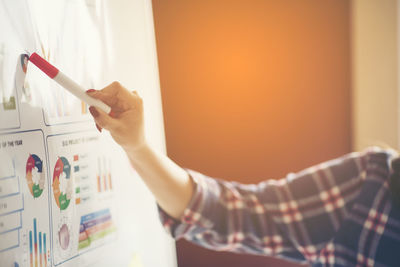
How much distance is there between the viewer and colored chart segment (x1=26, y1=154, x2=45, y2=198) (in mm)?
352

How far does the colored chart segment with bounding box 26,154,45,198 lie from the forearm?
136mm

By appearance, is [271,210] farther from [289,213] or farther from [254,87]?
[254,87]

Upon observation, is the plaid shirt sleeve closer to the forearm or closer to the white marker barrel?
the forearm

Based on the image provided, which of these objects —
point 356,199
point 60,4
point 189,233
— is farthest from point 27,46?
point 356,199

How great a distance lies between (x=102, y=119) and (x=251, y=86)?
75 centimetres

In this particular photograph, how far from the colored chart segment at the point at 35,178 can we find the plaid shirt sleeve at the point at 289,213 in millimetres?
286

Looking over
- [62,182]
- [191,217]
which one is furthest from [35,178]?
→ [191,217]

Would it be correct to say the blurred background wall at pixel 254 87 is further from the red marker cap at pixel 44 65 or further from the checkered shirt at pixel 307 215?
the red marker cap at pixel 44 65

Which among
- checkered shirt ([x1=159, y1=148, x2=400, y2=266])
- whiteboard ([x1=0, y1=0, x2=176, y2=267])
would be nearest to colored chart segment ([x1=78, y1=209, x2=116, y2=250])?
whiteboard ([x1=0, y1=0, x2=176, y2=267])

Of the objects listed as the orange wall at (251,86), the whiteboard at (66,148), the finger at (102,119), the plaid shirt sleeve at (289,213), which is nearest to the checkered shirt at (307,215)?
the plaid shirt sleeve at (289,213)

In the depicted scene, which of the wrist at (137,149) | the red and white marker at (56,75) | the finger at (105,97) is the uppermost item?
the red and white marker at (56,75)

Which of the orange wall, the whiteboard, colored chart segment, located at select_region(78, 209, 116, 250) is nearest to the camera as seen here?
the whiteboard

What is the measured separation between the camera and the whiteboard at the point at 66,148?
33 cm

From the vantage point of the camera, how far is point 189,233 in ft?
1.95
